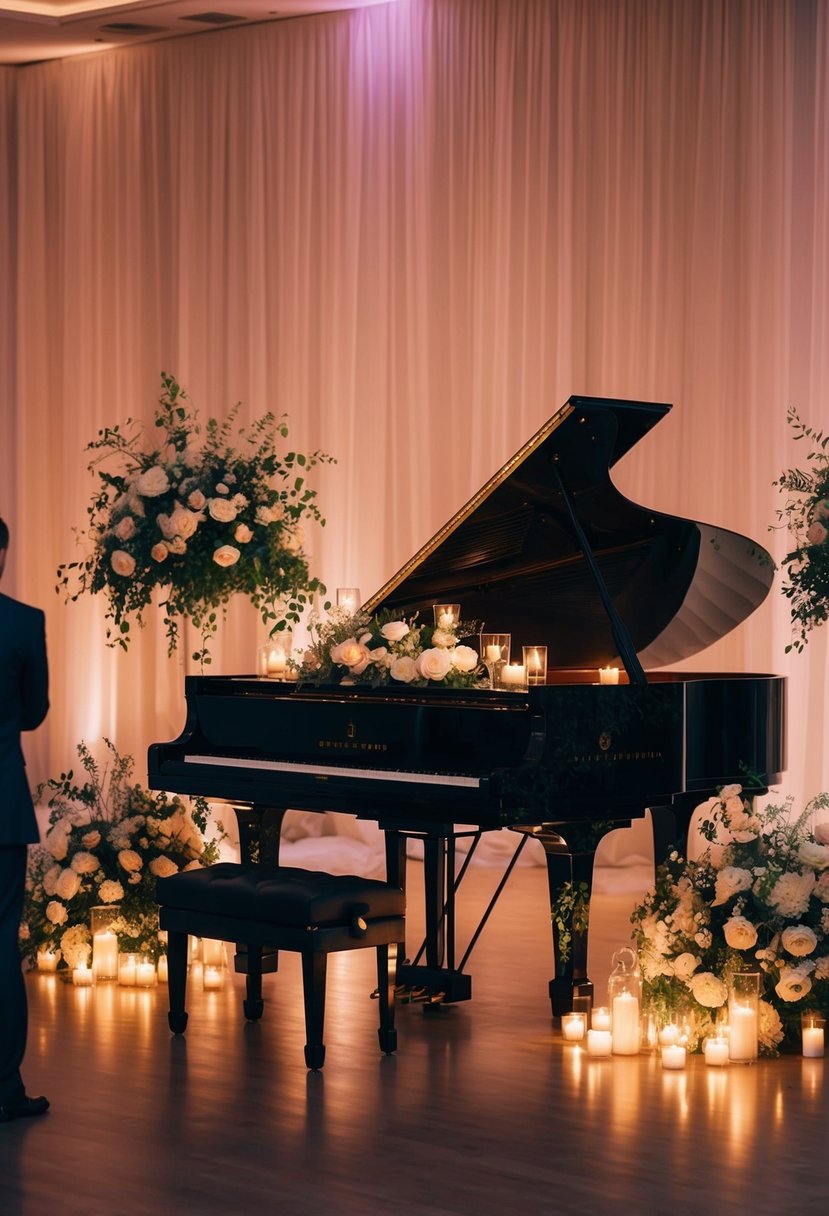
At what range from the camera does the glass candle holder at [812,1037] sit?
5.00 metres

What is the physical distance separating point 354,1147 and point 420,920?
312cm

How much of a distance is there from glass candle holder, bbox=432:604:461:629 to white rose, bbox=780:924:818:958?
1394mm

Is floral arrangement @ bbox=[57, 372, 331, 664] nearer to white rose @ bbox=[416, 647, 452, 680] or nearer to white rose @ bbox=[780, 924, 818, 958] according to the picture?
white rose @ bbox=[416, 647, 452, 680]

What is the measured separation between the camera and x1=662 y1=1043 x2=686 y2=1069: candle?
15.8ft

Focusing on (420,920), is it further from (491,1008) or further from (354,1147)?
(354,1147)

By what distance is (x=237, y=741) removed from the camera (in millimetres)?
5852

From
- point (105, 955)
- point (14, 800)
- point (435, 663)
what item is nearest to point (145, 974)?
point (105, 955)

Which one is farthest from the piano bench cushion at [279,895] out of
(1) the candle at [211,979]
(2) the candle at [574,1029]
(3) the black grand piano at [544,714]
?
(1) the candle at [211,979]

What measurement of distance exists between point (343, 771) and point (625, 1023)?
1117 mm

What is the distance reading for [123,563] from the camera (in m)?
6.19

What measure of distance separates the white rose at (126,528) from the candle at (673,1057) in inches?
102

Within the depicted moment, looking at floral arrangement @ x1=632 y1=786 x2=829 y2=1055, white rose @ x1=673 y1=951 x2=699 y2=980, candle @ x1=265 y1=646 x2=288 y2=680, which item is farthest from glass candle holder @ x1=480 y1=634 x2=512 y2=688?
white rose @ x1=673 y1=951 x2=699 y2=980

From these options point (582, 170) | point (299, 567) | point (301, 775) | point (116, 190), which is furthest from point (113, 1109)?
point (116, 190)

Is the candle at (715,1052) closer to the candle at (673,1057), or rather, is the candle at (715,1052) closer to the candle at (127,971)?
the candle at (673,1057)
